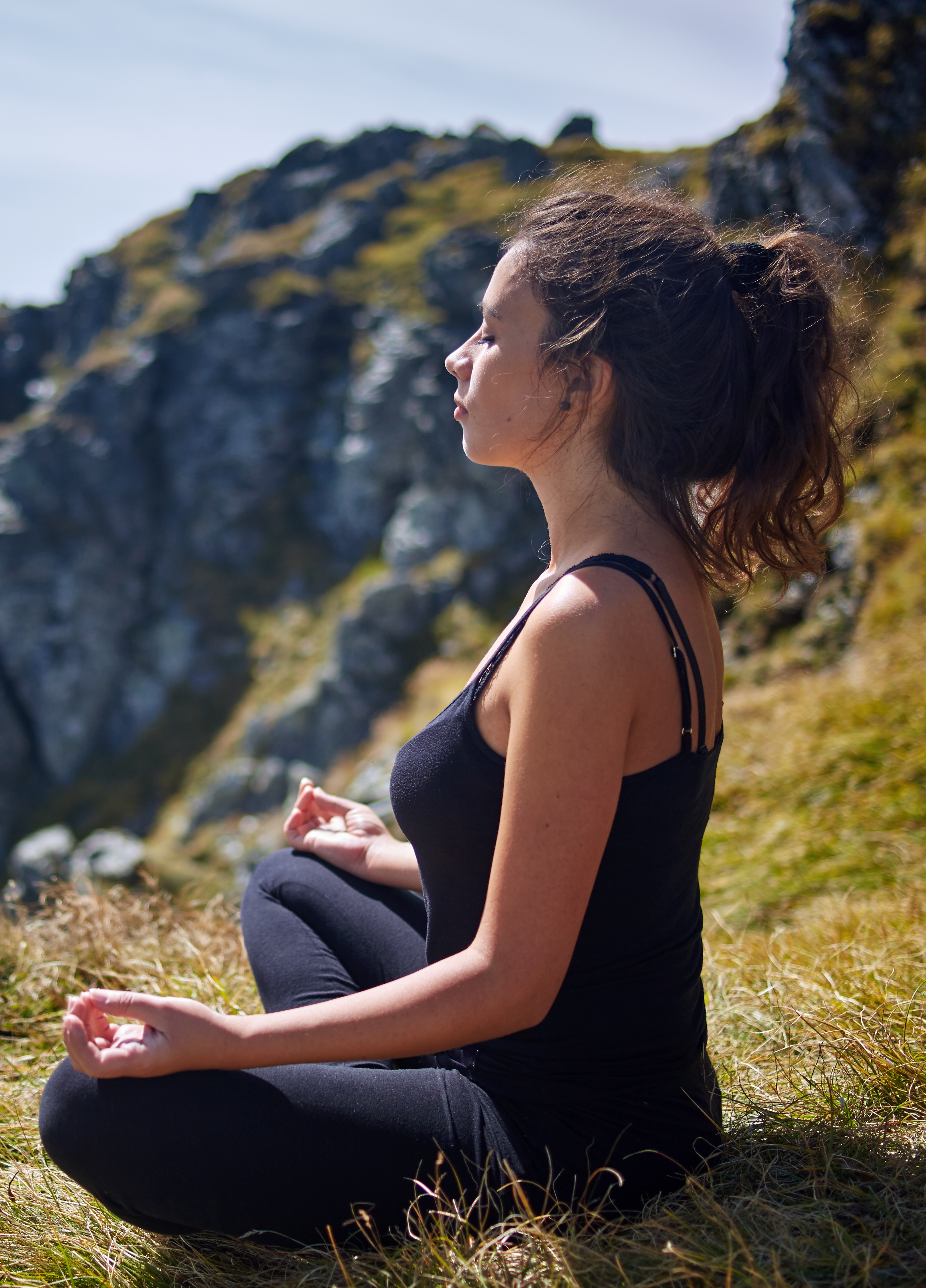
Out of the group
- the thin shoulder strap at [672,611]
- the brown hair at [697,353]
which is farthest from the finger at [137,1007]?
the brown hair at [697,353]

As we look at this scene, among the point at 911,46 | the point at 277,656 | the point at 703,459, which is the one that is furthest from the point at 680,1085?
the point at 277,656

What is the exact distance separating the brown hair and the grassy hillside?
1094mm

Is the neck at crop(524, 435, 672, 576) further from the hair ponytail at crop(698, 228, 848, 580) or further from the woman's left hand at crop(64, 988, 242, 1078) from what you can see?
the woman's left hand at crop(64, 988, 242, 1078)

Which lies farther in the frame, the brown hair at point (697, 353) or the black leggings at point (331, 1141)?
the brown hair at point (697, 353)

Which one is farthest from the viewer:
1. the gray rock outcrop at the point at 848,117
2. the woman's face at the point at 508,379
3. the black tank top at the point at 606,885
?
the gray rock outcrop at the point at 848,117

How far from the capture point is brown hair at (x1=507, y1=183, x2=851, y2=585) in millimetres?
1706

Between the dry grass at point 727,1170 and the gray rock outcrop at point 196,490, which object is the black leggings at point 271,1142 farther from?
the gray rock outcrop at point 196,490

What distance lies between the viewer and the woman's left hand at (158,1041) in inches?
57.7

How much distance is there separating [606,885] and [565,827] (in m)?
0.21

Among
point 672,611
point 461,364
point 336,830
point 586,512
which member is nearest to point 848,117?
point 461,364

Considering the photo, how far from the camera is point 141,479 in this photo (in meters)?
42.7

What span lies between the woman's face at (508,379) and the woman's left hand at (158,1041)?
3.86 ft

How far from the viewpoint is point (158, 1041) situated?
1476 mm

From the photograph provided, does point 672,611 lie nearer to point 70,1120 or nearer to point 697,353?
point 697,353
